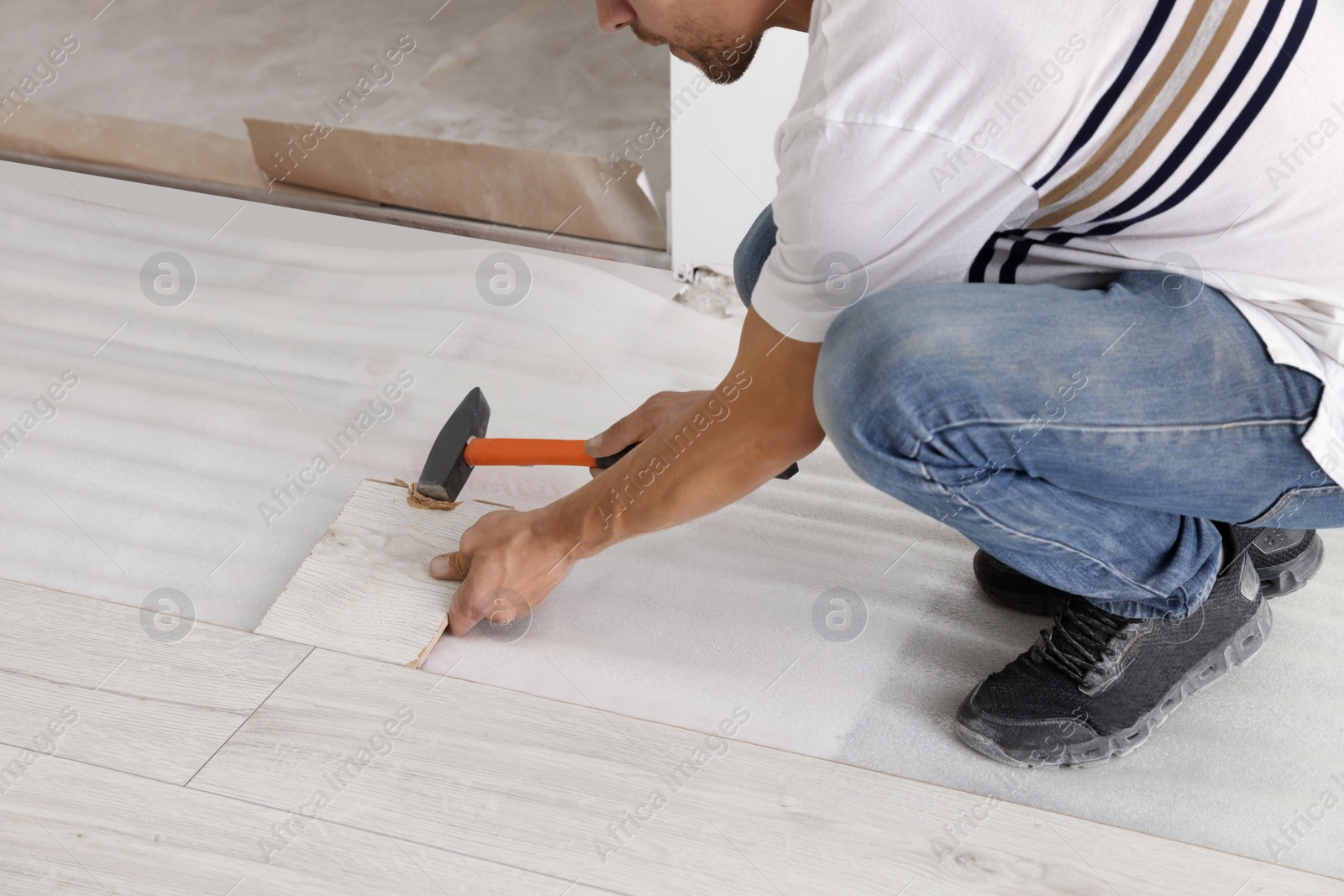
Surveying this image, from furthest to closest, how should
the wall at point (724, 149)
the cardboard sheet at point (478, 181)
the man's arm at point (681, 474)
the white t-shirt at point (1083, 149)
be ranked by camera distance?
the cardboard sheet at point (478, 181)
the wall at point (724, 149)
the man's arm at point (681, 474)
the white t-shirt at point (1083, 149)

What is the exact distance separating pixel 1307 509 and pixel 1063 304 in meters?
0.37

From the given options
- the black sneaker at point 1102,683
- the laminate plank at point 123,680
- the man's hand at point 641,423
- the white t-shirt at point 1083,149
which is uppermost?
the white t-shirt at point 1083,149

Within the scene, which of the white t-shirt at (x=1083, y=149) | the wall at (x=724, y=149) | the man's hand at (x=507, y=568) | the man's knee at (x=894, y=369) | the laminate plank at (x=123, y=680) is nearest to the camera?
the white t-shirt at (x=1083, y=149)

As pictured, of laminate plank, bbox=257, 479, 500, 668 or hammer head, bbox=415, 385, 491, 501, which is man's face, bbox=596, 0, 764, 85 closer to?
hammer head, bbox=415, 385, 491, 501

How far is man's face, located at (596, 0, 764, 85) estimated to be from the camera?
1.20 m

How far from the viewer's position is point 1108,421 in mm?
1124

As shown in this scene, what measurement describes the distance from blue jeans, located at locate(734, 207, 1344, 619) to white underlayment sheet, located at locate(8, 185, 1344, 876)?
0.38 meters

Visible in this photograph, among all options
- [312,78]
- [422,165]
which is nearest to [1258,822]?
[422,165]

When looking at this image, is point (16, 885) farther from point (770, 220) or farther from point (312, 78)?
point (312, 78)

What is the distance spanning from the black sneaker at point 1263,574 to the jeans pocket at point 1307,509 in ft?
1.03

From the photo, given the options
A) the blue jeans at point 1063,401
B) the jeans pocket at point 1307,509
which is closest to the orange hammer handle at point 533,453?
the blue jeans at point 1063,401

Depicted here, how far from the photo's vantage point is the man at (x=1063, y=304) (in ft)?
3.35

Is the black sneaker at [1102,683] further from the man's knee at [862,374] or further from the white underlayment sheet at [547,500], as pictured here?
the man's knee at [862,374]

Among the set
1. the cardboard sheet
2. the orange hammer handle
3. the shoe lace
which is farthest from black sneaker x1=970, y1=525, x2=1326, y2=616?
the cardboard sheet
